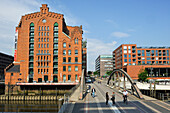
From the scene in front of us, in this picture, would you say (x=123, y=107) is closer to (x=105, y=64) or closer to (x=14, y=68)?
(x=14, y=68)

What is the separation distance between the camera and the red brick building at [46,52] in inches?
2729

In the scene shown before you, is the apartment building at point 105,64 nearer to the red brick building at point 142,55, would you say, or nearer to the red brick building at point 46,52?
the red brick building at point 142,55

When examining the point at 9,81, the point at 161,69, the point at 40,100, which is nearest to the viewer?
the point at 40,100

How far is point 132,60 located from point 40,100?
73.4 m

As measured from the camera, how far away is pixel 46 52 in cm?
7050

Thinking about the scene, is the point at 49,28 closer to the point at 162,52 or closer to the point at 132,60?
the point at 132,60

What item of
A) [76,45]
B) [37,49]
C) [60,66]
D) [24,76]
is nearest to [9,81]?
[24,76]

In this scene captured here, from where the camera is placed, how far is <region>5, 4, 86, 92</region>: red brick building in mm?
69312

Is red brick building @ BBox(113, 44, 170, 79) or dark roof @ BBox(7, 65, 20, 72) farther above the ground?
red brick building @ BBox(113, 44, 170, 79)

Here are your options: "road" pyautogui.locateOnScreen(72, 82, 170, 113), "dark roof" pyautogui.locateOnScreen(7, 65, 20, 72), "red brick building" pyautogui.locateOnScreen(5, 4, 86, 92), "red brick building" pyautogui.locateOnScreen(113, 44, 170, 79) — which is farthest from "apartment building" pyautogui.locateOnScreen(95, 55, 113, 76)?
"road" pyautogui.locateOnScreen(72, 82, 170, 113)

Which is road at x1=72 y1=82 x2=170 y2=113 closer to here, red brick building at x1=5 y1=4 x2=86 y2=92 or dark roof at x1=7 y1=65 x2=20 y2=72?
red brick building at x1=5 y1=4 x2=86 y2=92

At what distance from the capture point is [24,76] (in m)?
69.1

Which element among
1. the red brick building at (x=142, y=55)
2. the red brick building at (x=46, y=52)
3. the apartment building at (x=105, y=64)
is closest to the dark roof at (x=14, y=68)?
the red brick building at (x=46, y=52)

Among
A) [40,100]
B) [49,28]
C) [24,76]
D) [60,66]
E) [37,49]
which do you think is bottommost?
[40,100]
